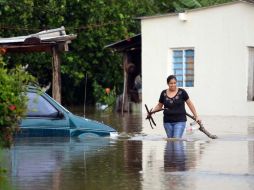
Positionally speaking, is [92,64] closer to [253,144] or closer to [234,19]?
[234,19]

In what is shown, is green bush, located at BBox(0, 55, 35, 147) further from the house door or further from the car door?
the house door

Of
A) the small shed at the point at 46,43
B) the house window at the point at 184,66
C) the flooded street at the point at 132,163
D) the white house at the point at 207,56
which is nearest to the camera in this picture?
the flooded street at the point at 132,163

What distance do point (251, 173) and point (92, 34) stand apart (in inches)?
884

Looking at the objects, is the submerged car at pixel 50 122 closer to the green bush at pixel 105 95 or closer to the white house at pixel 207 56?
the white house at pixel 207 56

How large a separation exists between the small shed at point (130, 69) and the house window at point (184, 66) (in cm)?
239

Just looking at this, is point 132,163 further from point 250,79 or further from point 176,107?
point 250,79

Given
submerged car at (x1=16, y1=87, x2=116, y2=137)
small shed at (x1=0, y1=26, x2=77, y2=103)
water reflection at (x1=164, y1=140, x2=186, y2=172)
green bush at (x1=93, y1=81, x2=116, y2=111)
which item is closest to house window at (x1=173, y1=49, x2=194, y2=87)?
green bush at (x1=93, y1=81, x2=116, y2=111)

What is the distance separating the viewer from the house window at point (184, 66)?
28356 mm

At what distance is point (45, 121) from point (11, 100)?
5.89m

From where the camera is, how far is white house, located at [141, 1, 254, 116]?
88.1 ft

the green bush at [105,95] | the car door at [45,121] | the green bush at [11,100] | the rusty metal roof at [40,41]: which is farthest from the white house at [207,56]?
the green bush at [11,100]

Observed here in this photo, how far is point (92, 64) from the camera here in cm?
3469

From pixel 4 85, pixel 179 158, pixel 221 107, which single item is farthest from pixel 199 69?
pixel 4 85

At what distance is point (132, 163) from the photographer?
1210cm
